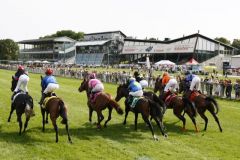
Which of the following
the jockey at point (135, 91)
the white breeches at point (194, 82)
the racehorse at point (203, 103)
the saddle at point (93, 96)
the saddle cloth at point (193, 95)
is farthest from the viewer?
the white breeches at point (194, 82)

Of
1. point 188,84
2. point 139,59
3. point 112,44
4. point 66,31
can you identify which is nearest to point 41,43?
point 66,31

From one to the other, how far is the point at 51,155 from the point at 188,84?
24.4 ft

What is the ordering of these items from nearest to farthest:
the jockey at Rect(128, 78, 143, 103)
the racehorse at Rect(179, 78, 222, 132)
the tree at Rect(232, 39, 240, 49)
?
the jockey at Rect(128, 78, 143, 103) < the racehorse at Rect(179, 78, 222, 132) < the tree at Rect(232, 39, 240, 49)

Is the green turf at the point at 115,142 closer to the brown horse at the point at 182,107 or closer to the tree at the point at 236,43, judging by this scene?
the brown horse at the point at 182,107

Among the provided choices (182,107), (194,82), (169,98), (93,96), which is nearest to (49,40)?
(194,82)

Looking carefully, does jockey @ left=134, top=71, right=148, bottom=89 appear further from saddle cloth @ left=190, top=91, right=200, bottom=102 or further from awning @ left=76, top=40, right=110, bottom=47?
awning @ left=76, top=40, right=110, bottom=47

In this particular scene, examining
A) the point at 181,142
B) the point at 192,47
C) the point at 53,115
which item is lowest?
the point at 181,142

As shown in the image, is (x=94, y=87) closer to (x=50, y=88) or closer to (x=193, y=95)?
(x=50, y=88)

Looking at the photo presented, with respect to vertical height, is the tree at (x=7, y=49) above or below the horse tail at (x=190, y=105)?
above

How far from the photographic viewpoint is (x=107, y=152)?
10008mm

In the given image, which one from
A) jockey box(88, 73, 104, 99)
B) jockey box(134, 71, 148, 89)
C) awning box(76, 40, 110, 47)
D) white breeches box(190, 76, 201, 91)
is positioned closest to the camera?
jockey box(88, 73, 104, 99)

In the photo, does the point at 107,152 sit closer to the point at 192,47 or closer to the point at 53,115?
the point at 53,115

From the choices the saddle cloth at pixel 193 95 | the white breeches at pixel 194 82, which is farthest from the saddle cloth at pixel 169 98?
the white breeches at pixel 194 82

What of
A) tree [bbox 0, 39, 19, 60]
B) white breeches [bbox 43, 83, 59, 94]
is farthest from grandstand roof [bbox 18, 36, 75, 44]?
white breeches [bbox 43, 83, 59, 94]
